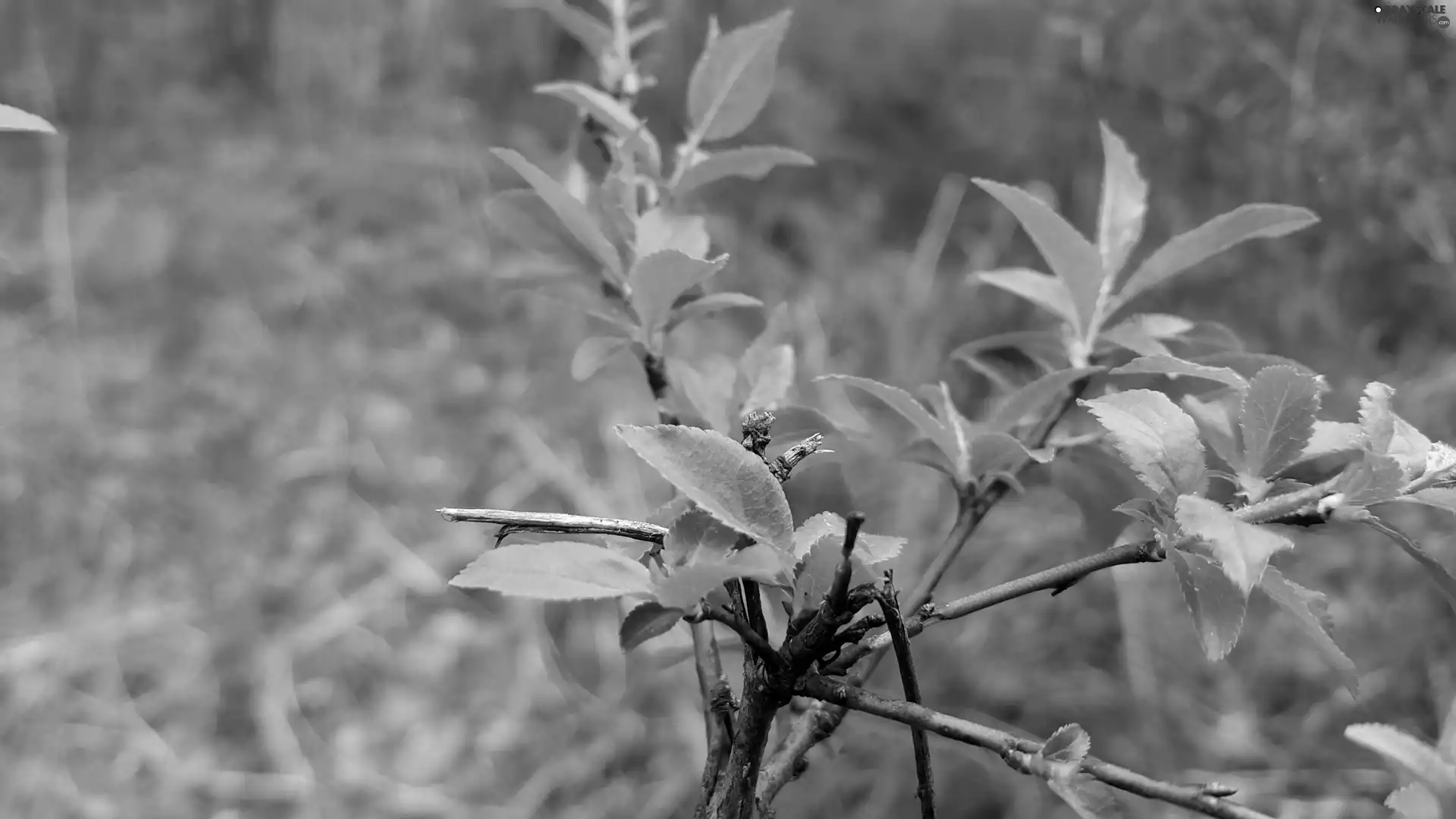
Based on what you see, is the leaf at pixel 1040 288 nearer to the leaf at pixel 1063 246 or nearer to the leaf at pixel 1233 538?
the leaf at pixel 1063 246

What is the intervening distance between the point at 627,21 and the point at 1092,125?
1.02 m

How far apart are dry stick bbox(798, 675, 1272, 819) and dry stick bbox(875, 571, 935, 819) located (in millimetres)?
11

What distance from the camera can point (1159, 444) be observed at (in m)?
0.20

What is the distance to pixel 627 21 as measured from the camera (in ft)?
1.21

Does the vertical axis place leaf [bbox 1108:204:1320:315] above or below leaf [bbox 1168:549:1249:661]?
above

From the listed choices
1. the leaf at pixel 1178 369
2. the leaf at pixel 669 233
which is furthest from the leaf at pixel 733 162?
the leaf at pixel 1178 369

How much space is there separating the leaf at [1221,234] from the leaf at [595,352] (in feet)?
0.52

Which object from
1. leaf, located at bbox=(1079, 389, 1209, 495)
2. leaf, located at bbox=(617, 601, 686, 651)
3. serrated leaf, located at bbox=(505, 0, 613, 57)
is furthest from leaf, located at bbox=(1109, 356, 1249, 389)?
serrated leaf, located at bbox=(505, 0, 613, 57)

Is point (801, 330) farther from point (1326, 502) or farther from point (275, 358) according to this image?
point (1326, 502)

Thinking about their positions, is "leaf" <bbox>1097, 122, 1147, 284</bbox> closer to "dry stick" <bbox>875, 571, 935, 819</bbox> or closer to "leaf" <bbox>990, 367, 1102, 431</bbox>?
"leaf" <bbox>990, 367, 1102, 431</bbox>

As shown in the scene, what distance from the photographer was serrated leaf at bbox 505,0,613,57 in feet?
1.12

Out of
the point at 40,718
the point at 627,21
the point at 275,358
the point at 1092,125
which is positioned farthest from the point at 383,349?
the point at 627,21

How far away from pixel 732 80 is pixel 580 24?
7 cm

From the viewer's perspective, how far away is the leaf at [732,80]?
0.31 metres
